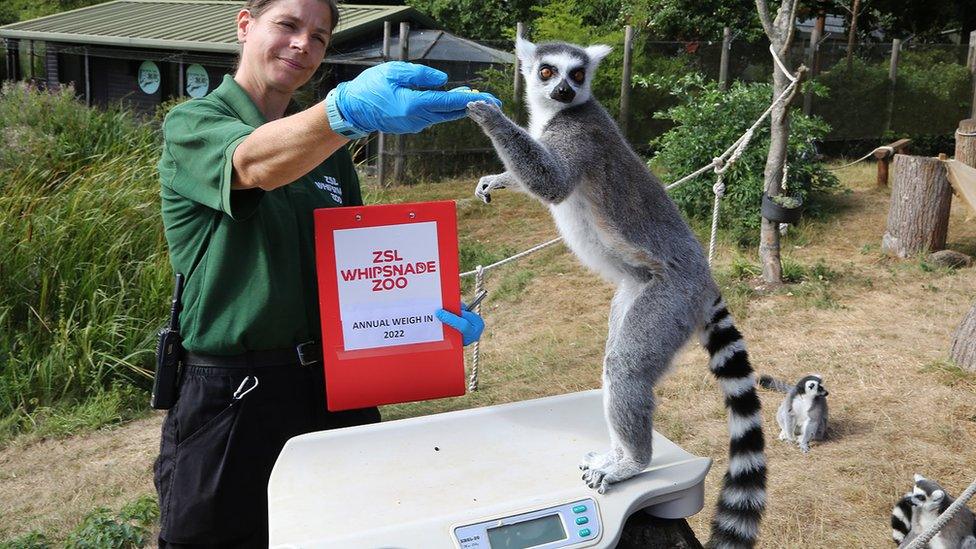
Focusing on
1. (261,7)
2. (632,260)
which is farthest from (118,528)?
(632,260)

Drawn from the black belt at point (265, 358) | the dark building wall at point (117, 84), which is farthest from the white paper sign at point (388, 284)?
the dark building wall at point (117, 84)

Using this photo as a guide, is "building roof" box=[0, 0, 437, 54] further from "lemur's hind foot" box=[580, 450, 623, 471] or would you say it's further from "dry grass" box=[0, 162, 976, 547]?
"lemur's hind foot" box=[580, 450, 623, 471]

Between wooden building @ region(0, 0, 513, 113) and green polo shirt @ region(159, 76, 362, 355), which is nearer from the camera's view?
green polo shirt @ region(159, 76, 362, 355)

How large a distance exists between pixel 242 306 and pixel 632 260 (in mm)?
1255

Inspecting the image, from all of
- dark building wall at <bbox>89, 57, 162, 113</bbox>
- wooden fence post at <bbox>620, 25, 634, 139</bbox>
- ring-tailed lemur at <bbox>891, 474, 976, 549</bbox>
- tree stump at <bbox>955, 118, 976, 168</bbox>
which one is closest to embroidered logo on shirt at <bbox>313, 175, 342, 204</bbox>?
ring-tailed lemur at <bbox>891, 474, 976, 549</bbox>

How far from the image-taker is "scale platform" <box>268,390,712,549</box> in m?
1.67

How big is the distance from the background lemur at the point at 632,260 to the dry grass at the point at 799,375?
1.21 ft

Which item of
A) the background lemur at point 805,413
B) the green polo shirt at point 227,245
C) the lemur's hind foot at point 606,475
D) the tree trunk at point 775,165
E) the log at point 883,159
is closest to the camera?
the lemur's hind foot at point 606,475

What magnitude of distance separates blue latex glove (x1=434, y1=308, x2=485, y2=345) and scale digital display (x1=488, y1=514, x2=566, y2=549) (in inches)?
31.0

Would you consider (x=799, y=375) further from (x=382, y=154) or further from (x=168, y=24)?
(x=168, y=24)

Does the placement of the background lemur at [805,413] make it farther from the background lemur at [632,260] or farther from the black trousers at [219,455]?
the black trousers at [219,455]

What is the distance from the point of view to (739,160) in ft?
29.7

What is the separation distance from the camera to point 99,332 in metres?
6.11

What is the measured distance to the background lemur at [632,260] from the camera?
2434mm
